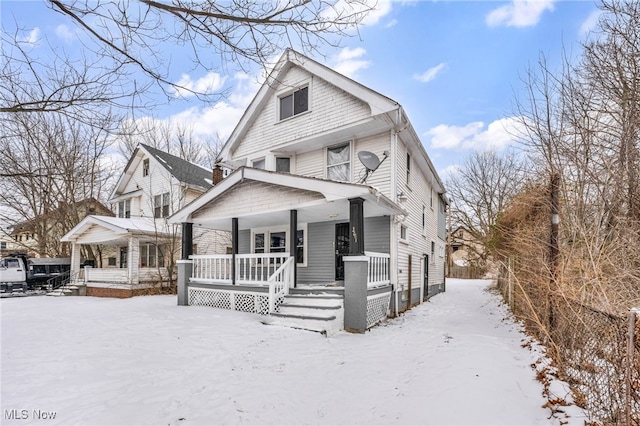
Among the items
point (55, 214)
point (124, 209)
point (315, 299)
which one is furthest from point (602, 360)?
point (55, 214)

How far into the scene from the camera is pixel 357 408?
382 cm

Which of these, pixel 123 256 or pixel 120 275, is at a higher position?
pixel 123 256

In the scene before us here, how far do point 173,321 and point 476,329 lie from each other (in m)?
7.71

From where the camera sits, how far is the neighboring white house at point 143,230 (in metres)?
15.6

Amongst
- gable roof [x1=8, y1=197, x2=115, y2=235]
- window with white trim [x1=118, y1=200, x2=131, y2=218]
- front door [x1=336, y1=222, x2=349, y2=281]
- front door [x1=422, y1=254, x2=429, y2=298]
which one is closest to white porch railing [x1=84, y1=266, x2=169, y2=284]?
window with white trim [x1=118, y1=200, x2=131, y2=218]

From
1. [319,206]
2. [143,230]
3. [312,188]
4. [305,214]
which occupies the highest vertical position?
[312,188]

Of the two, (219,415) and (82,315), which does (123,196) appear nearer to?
(82,315)

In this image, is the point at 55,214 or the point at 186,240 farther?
the point at 55,214

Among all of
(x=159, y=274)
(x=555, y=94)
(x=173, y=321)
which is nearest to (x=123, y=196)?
(x=159, y=274)

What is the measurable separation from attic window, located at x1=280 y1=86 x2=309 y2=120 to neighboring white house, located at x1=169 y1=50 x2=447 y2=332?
4 cm

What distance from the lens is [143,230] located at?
1557cm

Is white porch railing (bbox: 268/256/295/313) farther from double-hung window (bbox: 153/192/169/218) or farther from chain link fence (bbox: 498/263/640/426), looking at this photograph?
double-hung window (bbox: 153/192/169/218)

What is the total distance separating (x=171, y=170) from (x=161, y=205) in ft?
7.36

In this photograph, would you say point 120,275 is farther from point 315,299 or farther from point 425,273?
point 425,273
